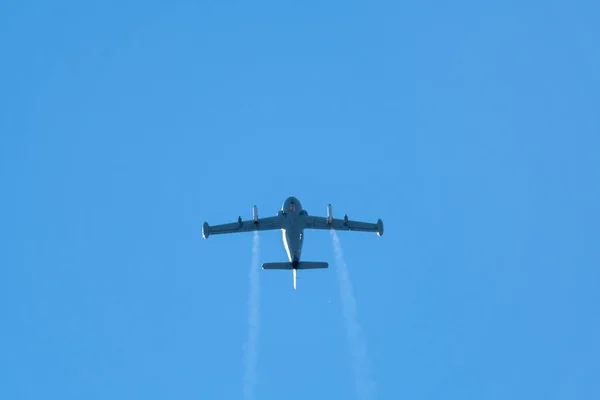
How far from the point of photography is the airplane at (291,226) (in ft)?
490

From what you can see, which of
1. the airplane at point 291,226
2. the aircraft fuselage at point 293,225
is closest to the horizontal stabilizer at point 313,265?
the airplane at point 291,226

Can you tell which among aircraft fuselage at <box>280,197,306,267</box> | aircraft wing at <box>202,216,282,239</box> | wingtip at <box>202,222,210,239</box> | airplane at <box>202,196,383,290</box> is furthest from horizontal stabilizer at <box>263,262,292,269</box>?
wingtip at <box>202,222,210,239</box>

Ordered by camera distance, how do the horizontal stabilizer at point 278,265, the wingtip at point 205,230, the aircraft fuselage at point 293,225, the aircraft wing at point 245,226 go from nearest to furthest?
the horizontal stabilizer at point 278,265, the aircraft fuselage at point 293,225, the aircraft wing at point 245,226, the wingtip at point 205,230

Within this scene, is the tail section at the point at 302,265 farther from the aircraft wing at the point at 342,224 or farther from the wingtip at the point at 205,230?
the wingtip at the point at 205,230

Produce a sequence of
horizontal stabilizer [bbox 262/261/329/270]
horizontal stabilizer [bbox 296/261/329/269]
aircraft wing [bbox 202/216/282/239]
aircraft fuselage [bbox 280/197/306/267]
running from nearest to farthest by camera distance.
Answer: horizontal stabilizer [bbox 262/261/329/270], horizontal stabilizer [bbox 296/261/329/269], aircraft fuselage [bbox 280/197/306/267], aircraft wing [bbox 202/216/282/239]

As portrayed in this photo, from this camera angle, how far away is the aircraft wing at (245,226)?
155000 mm

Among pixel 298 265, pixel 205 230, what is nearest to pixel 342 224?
pixel 298 265

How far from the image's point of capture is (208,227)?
156375 mm

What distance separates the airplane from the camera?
149500 mm

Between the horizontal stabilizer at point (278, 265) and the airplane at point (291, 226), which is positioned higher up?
the airplane at point (291, 226)

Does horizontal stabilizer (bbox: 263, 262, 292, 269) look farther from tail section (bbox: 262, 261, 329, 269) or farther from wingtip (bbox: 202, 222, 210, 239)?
wingtip (bbox: 202, 222, 210, 239)

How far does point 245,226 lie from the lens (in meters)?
156

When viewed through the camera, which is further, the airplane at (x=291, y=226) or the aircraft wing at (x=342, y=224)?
the aircraft wing at (x=342, y=224)

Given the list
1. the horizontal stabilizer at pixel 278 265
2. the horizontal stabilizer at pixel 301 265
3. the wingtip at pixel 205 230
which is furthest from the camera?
the wingtip at pixel 205 230
